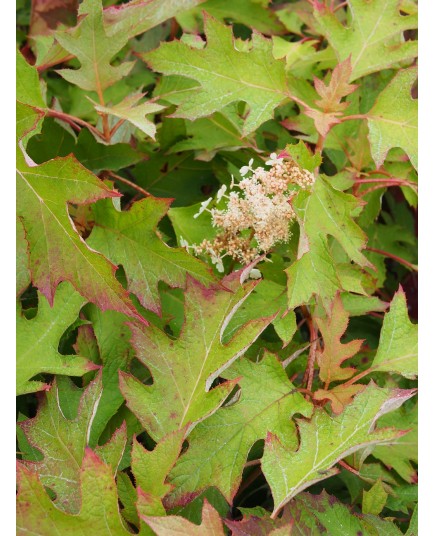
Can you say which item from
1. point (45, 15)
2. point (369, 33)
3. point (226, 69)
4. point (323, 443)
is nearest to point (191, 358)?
point (323, 443)

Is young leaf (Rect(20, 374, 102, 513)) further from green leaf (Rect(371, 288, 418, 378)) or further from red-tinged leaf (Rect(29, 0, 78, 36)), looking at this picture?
red-tinged leaf (Rect(29, 0, 78, 36))

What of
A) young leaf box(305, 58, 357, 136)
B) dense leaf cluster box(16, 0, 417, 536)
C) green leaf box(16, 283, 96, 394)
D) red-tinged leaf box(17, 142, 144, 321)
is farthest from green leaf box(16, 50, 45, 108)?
young leaf box(305, 58, 357, 136)

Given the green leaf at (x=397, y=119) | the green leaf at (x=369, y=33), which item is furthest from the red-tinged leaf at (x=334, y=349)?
the green leaf at (x=369, y=33)

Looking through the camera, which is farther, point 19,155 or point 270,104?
point 270,104

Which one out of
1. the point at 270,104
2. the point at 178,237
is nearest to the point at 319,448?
the point at 178,237

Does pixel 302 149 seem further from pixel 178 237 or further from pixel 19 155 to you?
pixel 19 155
